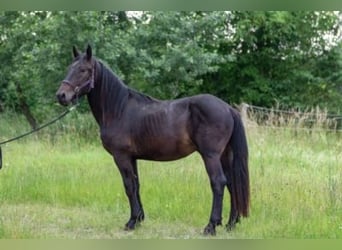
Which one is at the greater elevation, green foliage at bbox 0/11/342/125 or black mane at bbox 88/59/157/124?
black mane at bbox 88/59/157/124

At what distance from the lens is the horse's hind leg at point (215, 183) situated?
338 centimetres

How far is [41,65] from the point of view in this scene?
23.5ft

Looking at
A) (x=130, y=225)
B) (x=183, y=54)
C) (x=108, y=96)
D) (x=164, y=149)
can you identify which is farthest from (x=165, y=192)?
(x=183, y=54)

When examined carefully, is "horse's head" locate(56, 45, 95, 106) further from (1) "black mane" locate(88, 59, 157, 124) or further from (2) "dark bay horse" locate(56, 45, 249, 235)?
(1) "black mane" locate(88, 59, 157, 124)

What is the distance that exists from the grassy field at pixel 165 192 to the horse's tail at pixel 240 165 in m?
0.15

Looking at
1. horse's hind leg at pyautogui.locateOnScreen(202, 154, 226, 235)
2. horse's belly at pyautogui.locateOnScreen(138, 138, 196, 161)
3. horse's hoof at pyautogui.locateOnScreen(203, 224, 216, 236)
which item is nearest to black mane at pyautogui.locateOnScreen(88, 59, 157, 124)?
horse's belly at pyautogui.locateOnScreen(138, 138, 196, 161)

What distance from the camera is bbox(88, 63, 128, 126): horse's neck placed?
3510 millimetres

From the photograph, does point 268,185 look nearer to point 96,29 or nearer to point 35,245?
point 35,245

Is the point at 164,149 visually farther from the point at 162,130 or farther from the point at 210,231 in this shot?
the point at 210,231

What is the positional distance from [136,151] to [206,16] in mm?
4808

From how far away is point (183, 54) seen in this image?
292 inches

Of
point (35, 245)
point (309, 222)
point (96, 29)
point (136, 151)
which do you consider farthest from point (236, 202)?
point (96, 29)

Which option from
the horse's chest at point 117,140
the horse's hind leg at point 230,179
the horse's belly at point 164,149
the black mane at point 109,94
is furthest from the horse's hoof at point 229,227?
the black mane at point 109,94

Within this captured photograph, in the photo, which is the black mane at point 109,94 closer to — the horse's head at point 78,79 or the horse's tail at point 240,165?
the horse's head at point 78,79
